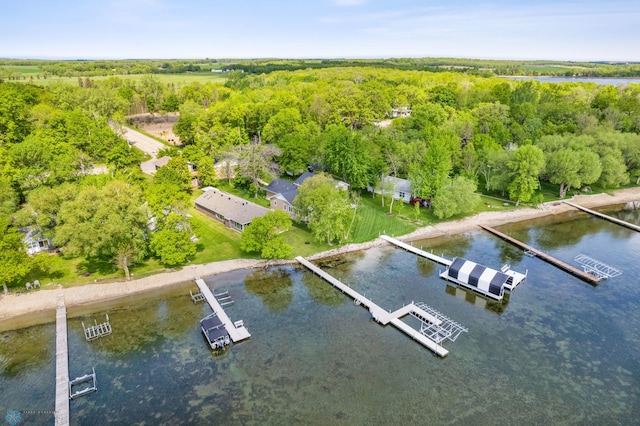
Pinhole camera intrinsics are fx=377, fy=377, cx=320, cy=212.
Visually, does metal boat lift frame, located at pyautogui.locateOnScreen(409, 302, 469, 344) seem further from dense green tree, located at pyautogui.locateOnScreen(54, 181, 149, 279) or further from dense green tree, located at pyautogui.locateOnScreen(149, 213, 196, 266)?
dense green tree, located at pyautogui.locateOnScreen(54, 181, 149, 279)

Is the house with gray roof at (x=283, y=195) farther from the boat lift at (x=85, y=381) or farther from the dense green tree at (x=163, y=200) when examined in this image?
the boat lift at (x=85, y=381)

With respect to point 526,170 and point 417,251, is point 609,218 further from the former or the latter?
point 417,251

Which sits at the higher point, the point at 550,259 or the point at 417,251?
the point at 417,251

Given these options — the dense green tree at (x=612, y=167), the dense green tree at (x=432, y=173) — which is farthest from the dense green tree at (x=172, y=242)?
the dense green tree at (x=612, y=167)

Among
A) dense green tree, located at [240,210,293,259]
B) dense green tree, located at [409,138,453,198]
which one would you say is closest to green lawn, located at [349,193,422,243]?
dense green tree, located at [409,138,453,198]

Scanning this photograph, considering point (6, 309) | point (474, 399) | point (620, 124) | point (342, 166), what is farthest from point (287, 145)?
point (620, 124)

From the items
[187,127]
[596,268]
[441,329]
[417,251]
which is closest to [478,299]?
[441,329]
